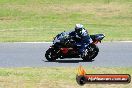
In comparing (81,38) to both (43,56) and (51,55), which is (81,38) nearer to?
(51,55)

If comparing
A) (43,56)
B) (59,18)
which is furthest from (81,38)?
(59,18)

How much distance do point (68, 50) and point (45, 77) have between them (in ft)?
14.1

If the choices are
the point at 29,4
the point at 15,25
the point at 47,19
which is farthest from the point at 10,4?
the point at 15,25

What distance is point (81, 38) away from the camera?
1992cm

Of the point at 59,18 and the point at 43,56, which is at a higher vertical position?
the point at 43,56

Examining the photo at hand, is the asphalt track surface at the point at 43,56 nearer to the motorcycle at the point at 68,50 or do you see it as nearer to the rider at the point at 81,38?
the motorcycle at the point at 68,50

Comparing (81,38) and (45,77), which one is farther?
(81,38)

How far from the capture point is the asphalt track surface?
19312 mm

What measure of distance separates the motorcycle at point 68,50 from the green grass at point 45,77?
2030 mm

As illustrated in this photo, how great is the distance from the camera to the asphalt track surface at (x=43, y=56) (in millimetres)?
19312

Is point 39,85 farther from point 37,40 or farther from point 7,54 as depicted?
point 37,40

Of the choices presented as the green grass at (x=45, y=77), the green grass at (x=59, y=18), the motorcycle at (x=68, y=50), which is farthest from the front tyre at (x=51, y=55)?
the green grass at (x=59, y=18)

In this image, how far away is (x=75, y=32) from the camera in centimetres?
1981

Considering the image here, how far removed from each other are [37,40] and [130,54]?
6.19 m
